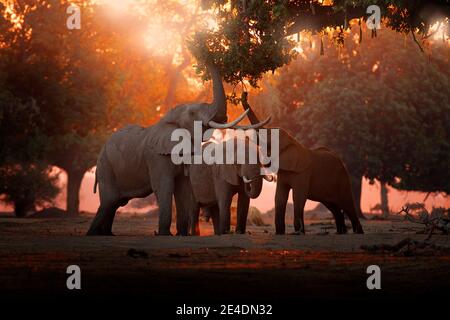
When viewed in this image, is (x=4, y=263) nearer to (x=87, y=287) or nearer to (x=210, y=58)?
(x=87, y=287)

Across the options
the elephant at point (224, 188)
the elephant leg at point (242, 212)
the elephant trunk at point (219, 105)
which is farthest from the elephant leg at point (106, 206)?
the elephant trunk at point (219, 105)

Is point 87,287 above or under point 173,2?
under

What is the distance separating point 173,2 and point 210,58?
28.5 m

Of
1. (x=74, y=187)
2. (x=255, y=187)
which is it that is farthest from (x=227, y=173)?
(x=74, y=187)

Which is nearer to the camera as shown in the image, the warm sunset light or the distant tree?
the warm sunset light

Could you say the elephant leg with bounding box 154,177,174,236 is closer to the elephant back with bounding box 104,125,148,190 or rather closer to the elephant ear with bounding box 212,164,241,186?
the elephant back with bounding box 104,125,148,190

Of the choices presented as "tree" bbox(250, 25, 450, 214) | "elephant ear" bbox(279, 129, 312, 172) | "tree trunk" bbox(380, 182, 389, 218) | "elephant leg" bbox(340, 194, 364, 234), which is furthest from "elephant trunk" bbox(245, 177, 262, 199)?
"tree trunk" bbox(380, 182, 389, 218)

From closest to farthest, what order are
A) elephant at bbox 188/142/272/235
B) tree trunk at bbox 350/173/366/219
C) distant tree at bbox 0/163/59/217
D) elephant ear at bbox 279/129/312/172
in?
elephant at bbox 188/142/272/235 < elephant ear at bbox 279/129/312/172 < tree trunk at bbox 350/173/366/219 < distant tree at bbox 0/163/59/217

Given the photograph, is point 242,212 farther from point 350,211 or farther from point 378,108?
point 378,108

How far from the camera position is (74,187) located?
5344cm

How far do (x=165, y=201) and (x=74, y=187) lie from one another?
33.3 m

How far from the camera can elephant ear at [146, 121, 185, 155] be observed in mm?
21344
